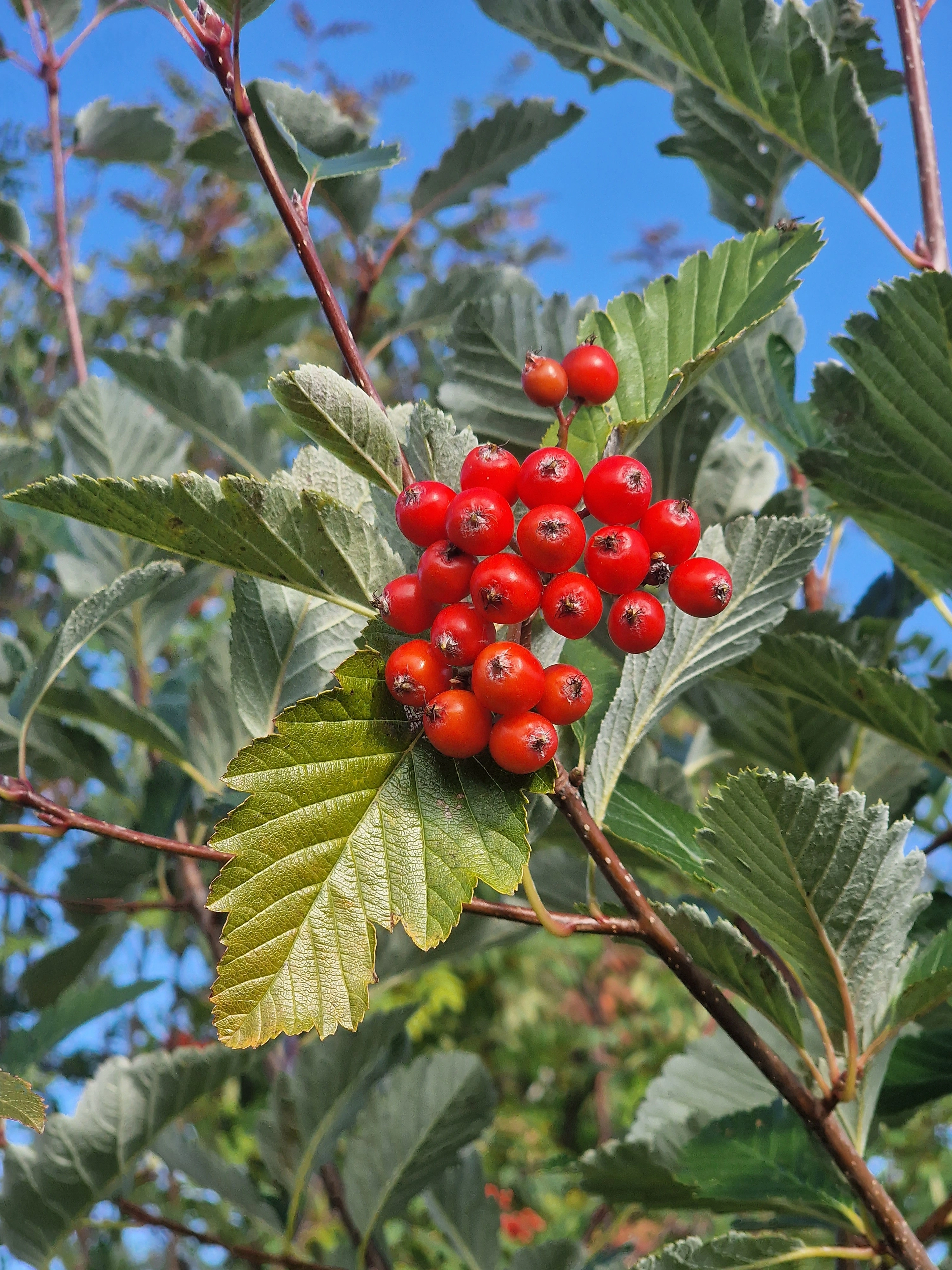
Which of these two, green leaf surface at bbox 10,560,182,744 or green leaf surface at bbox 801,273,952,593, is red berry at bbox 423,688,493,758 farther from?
green leaf surface at bbox 801,273,952,593

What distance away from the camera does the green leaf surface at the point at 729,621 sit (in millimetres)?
868

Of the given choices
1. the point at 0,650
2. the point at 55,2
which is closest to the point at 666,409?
the point at 0,650

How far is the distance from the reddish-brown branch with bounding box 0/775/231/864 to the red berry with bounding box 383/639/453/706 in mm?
349

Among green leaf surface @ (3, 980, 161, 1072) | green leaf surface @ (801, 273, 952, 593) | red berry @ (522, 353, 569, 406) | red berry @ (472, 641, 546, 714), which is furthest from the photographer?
green leaf surface @ (3, 980, 161, 1072)

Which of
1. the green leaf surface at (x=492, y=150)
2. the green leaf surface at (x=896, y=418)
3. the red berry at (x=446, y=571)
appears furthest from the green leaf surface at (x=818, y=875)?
the green leaf surface at (x=492, y=150)

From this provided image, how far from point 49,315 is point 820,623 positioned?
4.32 meters

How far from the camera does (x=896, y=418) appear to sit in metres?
1.05

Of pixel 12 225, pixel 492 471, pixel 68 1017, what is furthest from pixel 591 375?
pixel 12 225

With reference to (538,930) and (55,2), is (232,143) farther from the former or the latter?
(538,930)

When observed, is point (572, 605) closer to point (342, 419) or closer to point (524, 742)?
point (524, 742)

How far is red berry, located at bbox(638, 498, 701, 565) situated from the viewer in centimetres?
70

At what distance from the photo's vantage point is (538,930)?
149 inches

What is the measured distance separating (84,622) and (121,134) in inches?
65.1

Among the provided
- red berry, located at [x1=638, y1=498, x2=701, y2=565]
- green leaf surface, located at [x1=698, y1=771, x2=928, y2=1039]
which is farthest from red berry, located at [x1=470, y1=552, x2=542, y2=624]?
green leaf surface, located at [x1=698, y1=771, x2=928, y2=1039]
